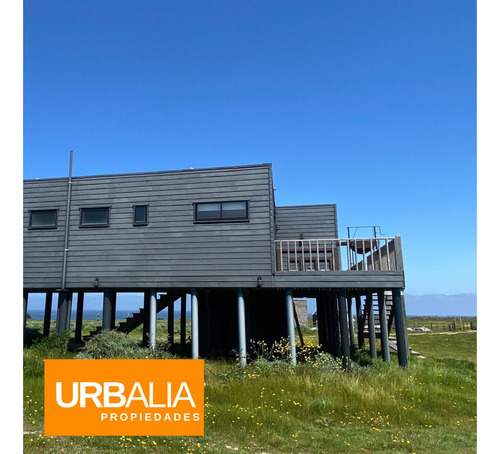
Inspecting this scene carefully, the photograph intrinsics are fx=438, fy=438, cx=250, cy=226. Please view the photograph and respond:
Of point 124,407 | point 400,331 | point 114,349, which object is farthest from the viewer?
point 400,331

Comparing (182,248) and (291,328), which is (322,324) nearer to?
(291,328)

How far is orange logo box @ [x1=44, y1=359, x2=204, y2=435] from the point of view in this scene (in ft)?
24.0

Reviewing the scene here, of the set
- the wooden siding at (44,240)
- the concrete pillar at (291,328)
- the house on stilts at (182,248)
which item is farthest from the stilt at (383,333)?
the wooden siding at (44,240)

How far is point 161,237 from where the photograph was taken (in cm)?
1498

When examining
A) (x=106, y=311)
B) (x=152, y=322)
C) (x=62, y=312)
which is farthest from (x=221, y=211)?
(x=62, y=312)

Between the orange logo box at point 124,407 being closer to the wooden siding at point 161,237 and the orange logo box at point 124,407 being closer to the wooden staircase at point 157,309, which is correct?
the wooden siding at point 161,237

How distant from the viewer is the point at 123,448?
21.6 feet

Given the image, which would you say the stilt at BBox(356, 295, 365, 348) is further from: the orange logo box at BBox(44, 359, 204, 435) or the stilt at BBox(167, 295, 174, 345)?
the orange logo box at BBox(44, 359, 204, 435)

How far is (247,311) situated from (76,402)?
30.5ft

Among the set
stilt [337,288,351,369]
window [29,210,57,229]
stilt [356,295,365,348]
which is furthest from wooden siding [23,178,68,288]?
stilt [356,295,365,348]

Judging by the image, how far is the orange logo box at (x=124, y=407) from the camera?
7.32 metres

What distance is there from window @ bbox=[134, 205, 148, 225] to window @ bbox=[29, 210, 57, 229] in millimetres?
3144

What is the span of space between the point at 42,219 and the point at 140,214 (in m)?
3.84
